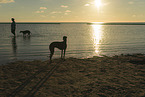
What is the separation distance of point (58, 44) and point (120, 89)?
5403 millimetres

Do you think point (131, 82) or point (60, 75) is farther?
point (60, 75)

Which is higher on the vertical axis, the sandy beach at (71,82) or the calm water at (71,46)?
the calm water at (71,46)

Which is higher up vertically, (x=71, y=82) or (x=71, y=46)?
(x=71, y=46)

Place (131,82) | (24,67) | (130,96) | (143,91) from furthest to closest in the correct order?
1. (24,67)
2. (131,82)
3. (143,91)
4. (130,96)

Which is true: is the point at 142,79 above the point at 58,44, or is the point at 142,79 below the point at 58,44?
below

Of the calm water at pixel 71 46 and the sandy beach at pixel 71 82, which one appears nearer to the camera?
the sandy beach at pixel 71 82

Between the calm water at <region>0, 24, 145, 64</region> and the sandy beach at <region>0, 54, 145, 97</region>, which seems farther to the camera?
the calm water at <region>0, 24, 145, 64</region>

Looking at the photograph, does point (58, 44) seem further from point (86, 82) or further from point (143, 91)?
point (143, 91)

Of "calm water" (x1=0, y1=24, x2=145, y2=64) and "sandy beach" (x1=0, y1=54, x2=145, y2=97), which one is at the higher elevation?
"calm water" (x1=0, y1=24, x2=145, y2=64)

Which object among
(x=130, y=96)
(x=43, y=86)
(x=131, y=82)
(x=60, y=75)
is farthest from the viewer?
(x=60, y=75)

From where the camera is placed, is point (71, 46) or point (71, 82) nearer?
point (71, 82)

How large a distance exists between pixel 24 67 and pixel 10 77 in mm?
1650

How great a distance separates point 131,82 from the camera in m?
5.93

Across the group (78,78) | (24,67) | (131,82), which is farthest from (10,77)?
(131,82)
